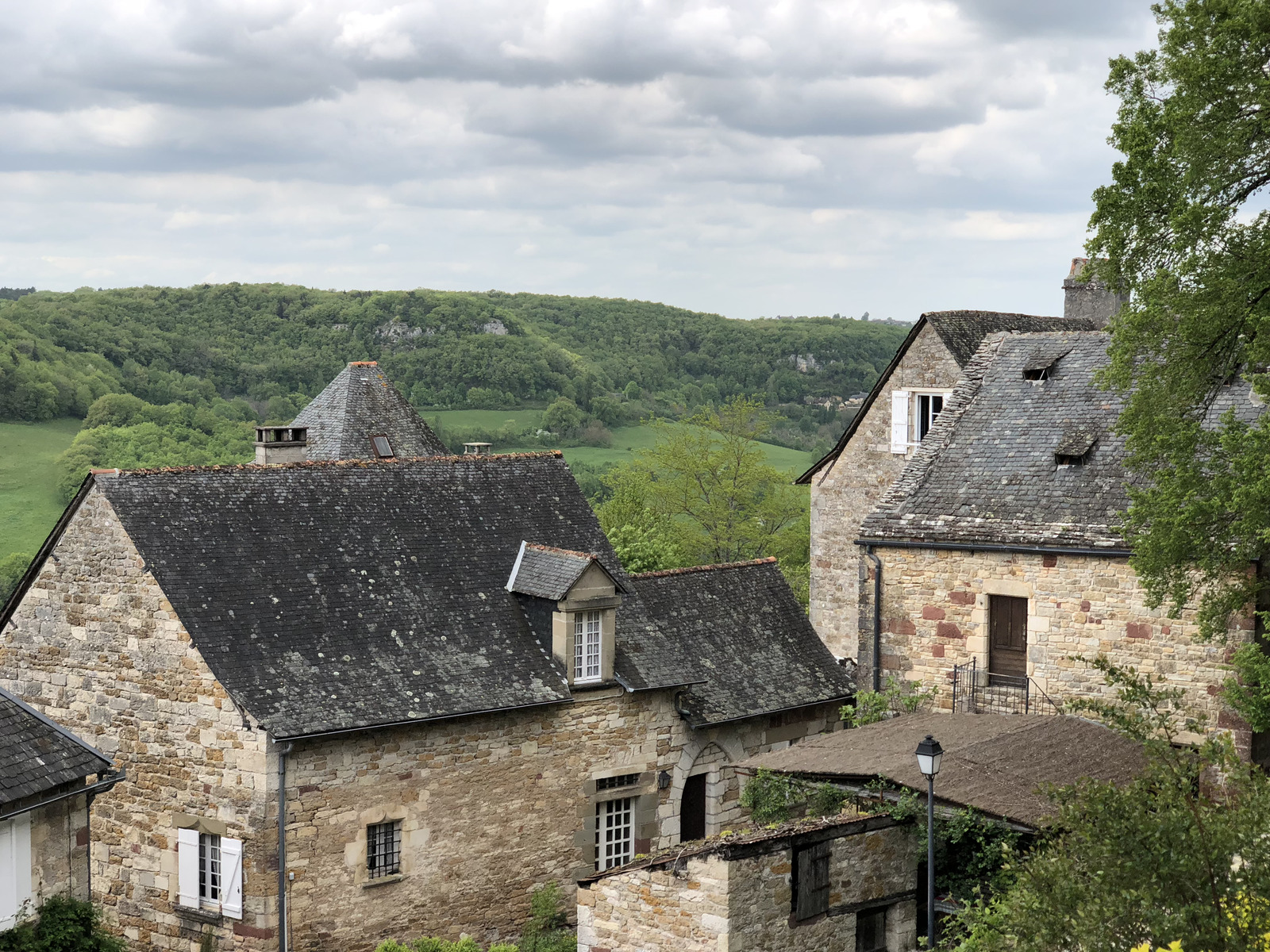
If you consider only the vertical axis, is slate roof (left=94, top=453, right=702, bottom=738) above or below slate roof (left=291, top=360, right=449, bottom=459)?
below

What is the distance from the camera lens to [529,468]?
25359 millimetres

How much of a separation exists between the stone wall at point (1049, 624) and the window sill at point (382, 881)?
7.12m

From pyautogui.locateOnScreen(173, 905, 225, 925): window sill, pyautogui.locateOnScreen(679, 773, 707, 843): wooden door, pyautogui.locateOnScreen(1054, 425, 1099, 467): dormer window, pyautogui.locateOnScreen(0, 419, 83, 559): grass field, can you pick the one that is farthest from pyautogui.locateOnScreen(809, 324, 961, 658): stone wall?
pyautogui.locateOnScreen(0, 419, 83, 559): grass field

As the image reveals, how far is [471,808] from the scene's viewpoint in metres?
20.9

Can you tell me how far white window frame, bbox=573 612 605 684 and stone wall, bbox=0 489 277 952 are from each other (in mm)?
5132

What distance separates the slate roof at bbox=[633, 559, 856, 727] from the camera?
79.8 feet

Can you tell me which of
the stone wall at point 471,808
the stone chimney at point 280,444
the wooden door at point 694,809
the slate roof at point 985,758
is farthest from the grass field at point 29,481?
the slate roof at point 985,758

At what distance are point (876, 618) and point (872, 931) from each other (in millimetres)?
5941

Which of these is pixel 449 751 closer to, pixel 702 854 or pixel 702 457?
pixel 702 854

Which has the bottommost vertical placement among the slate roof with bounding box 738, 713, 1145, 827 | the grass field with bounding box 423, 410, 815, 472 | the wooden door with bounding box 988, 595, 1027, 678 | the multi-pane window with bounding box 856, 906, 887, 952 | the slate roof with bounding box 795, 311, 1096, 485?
the multi-pane window with bounding box 856, 906, 887, 952

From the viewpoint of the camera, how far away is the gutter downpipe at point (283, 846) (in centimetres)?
1911

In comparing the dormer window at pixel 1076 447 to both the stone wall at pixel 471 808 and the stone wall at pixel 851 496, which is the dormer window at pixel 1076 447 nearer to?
the stone wall at pixel 851 496

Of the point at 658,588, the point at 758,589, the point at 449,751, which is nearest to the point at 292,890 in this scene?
the point at 449,751

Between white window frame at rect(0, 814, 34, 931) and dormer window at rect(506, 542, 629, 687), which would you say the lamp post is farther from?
white window frame at rect(0, 814, 34, 931)
